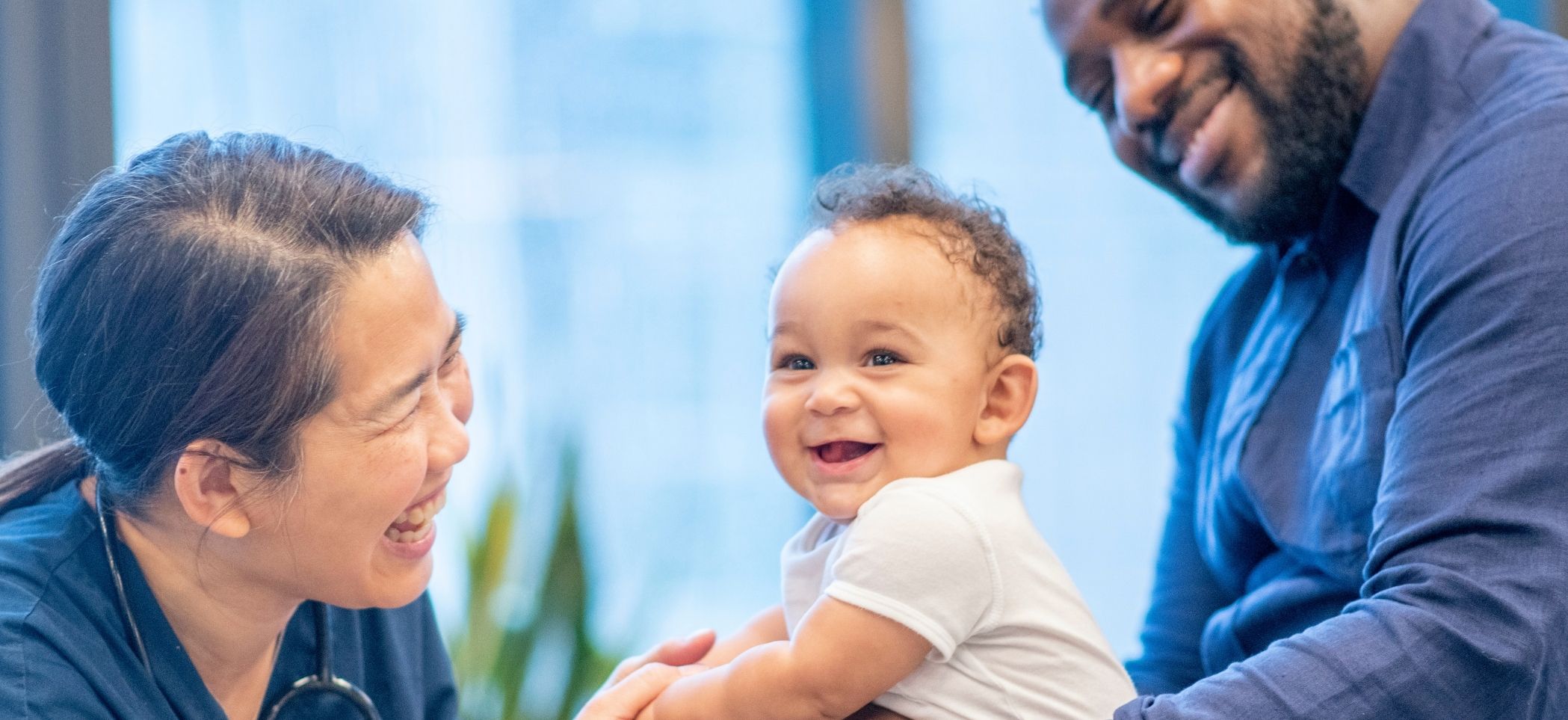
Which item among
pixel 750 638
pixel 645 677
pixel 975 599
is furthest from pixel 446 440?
pixel 975 599

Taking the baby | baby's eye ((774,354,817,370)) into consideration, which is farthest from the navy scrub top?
baby's eye ((774,354,817,370))

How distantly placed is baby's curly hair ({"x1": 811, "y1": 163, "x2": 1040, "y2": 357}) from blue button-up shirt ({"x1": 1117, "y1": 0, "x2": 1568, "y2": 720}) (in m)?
0.41

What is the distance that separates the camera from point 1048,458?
11.1ft

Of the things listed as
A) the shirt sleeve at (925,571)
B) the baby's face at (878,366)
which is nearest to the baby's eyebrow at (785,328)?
the baby's face at (878,366)

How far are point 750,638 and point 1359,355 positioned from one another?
2.71 feet

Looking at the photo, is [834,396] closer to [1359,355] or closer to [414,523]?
[414,523]

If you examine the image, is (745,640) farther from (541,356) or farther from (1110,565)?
(1110,565)

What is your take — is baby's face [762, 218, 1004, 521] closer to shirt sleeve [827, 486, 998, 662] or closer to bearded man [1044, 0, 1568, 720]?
shirt sleeve [827, 486, 998, 662]

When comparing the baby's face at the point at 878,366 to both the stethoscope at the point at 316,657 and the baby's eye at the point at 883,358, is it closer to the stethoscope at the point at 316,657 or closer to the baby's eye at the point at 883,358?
the baby's eye at the point at 883,358

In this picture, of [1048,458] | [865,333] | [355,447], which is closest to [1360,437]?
[865,333]

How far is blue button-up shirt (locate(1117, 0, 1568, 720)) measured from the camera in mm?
1296

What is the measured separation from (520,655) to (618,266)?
109 centimetres

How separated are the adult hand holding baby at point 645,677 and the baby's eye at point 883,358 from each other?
0.45 m

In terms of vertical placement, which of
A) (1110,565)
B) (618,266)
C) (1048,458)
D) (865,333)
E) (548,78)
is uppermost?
(548,78)
